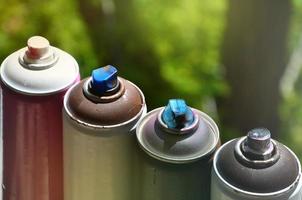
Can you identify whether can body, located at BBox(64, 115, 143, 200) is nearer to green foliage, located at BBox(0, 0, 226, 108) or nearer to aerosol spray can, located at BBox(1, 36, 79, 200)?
aerosol spray can, located at BBox(1, 36, 79, 200)

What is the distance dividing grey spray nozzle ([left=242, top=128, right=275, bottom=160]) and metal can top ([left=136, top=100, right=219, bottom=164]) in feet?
0.21

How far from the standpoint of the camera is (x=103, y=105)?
3.38 ft

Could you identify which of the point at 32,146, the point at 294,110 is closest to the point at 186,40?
the point at 294,110

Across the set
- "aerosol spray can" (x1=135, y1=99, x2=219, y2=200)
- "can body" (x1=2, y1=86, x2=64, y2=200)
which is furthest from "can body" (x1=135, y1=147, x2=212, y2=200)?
"can body" (x1=2, y1=86, x2=64, y2=200)

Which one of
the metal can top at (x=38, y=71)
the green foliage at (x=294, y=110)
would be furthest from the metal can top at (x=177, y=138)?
the green foliage at (x=294, y=110)

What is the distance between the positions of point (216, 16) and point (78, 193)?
1601mm

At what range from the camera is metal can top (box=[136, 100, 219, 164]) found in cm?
99

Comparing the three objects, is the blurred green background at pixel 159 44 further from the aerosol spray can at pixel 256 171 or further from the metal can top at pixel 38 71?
the aerosol spray can at pixel 256 171

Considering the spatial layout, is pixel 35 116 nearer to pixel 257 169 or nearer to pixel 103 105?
pixel 103 105

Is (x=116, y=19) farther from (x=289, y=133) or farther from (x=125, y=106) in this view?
(x=125, y=106)

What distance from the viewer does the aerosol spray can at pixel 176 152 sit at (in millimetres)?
994

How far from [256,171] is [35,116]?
0.31 metres

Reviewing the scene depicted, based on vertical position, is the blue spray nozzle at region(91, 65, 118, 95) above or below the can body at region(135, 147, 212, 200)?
above

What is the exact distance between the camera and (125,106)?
1.03m
